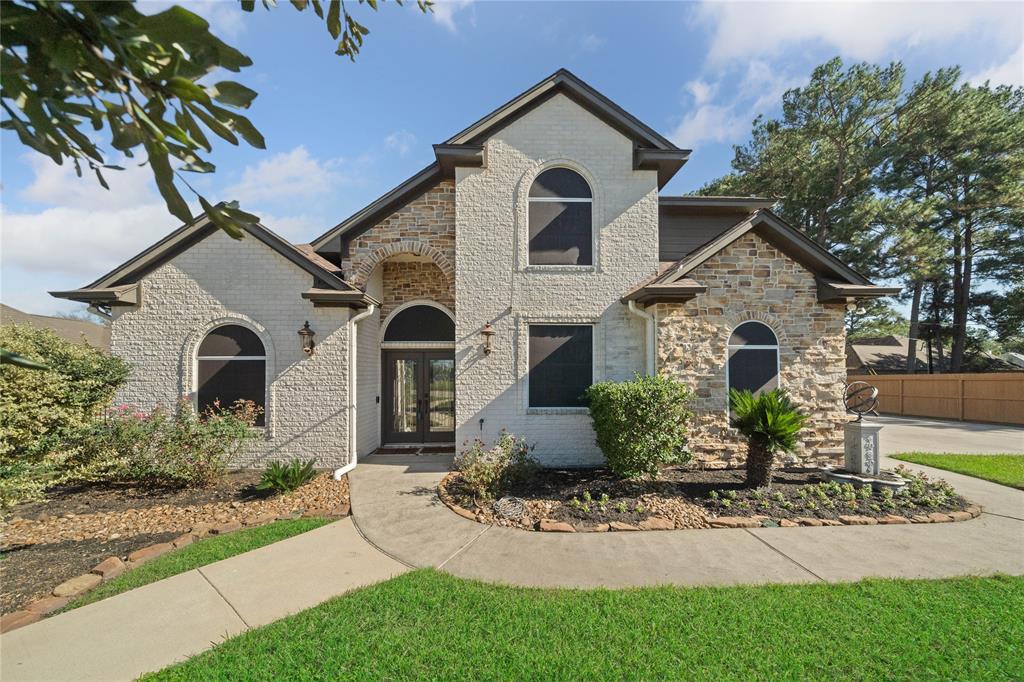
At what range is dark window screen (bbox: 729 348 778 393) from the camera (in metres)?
8.56

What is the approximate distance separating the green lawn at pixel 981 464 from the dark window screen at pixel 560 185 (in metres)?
9.60

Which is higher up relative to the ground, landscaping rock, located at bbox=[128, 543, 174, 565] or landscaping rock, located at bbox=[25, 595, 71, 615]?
landscaping rock, located at bbox=[25, 595, 71, 615]

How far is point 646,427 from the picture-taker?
23.0 ft

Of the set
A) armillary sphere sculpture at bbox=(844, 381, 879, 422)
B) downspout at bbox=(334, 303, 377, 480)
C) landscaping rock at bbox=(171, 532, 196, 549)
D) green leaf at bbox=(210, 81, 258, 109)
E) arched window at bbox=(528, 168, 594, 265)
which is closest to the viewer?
green leaf at bbox=(210, 81, 258, 109)

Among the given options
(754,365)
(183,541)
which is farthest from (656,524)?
(183,541)

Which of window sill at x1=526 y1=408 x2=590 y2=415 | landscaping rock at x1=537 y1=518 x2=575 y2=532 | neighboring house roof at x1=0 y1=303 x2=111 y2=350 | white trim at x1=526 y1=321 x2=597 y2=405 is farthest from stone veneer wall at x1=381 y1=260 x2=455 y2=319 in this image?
neighboring house roof at x1=0 y1=303 x2=111 y2=350

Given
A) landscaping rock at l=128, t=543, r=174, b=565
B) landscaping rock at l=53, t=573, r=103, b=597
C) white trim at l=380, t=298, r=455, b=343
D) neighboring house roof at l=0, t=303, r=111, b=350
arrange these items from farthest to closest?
neighboring house roof at l=0, t=303, r=111, b=350 → white trim at l=380, t=298, r=455, b=343 → landscaping rock at l=128, t=543, r=174, b=565 → landscaping rock at l=53, t=573, r=103, b=597

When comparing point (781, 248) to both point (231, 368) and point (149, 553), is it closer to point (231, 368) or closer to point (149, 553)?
point (149, 553)

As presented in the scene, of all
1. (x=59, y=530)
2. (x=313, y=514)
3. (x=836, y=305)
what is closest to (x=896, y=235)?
(x=836, y=305)

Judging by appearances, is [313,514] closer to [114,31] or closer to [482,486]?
[482,486]

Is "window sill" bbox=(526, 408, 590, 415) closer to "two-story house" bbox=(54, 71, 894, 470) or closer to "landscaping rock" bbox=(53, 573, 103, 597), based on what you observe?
"two-story house" bbox=(54, 71, 894, 470)

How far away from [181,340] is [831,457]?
13.6m

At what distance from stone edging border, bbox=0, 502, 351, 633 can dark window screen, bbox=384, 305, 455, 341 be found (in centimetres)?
496

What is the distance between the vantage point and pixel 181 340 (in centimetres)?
862
